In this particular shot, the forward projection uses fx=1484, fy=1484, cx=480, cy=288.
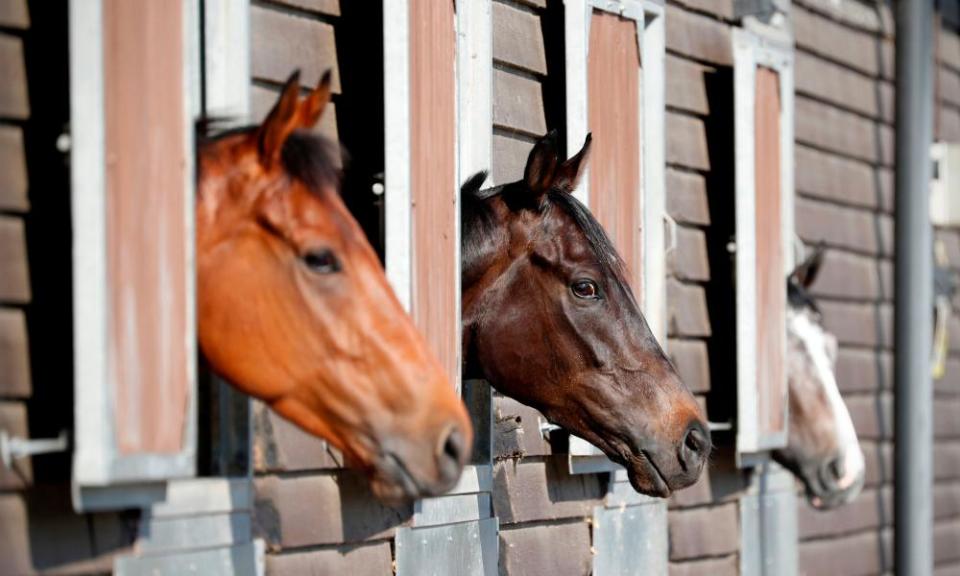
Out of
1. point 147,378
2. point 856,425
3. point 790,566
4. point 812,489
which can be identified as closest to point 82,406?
point 147,378

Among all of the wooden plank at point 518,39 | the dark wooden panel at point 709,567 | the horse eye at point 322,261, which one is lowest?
the dark wooden panel at point 709,567

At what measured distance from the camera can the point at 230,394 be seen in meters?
3.35

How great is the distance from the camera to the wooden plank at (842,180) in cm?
671

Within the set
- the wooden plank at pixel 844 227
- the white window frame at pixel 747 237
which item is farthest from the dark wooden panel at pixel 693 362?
the wooden plank at pixel 844 227

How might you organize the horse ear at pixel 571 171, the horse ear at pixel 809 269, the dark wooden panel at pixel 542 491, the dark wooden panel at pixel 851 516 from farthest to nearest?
the dark wooden panel at pixel 851 516 → the horse ear at pixel 809 269 → the dark wooden panel at pixel 542 491 → the horse ear at pixel 571 171

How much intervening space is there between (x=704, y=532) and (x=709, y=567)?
179 millimetres

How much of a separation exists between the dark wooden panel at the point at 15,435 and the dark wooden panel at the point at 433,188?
3.61 ft

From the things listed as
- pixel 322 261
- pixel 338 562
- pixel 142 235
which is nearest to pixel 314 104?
pixel 322 261

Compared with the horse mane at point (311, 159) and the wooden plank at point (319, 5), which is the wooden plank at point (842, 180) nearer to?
the wooden plank at point (319, 5)

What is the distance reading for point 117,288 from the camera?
2826mm

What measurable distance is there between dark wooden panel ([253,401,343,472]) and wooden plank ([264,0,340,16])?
1000mm

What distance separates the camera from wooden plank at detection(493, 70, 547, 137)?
14.7ft

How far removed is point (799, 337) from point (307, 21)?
2.90 meters

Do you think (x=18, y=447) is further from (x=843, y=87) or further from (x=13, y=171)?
(x=843, y=87)
